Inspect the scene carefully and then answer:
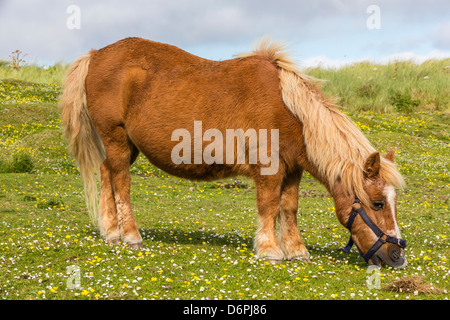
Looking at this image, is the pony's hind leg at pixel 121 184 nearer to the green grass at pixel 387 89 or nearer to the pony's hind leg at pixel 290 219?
the pony's hind leg at pixel 290 219

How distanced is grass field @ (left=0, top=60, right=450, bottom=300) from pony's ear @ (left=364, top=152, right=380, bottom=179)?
55.0 inches

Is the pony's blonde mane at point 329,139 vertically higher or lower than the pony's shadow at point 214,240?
higher

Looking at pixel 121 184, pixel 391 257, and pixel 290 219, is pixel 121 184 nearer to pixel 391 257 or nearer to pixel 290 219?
pixel 290 219

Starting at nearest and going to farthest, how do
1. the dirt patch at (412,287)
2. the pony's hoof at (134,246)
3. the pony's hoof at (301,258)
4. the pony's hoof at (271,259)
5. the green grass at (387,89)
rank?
the dirt patch at (412,287), the pony's hoof at (271,259), the pony's hoof at (301,258), the pony's hoof at (134,246), the green grass at (387,89)

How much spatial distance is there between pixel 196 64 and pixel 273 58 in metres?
1.23

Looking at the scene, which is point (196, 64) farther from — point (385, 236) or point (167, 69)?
point (385, 236)

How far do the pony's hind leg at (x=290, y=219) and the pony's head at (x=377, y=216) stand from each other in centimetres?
93

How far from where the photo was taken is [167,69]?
25.7 feet

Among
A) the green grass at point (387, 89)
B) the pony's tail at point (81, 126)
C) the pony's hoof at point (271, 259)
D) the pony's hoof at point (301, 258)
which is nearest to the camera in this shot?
the pony's hoof at point (271, 259)

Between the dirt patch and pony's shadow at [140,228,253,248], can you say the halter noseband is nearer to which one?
the dirt patch

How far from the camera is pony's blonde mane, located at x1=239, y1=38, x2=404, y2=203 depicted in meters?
6.68

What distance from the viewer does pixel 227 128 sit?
23.9ft

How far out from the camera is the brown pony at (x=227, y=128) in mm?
6770

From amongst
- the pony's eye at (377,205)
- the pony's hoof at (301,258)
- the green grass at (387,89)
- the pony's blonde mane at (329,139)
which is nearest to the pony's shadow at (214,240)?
the pony's hoof at (301,258)
